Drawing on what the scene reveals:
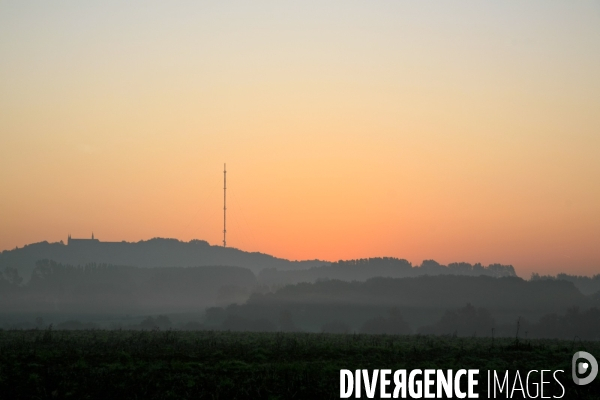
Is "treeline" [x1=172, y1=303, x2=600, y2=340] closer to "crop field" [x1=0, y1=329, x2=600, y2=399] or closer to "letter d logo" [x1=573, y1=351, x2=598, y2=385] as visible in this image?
"crop field" [x1=0, y1=329, x2=600, y2=399]

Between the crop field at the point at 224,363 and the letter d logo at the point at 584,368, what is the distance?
1.01ft

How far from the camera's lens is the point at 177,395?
2744 cm

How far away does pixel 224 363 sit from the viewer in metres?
31.3

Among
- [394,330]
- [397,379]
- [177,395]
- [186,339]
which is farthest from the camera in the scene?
[394,330]

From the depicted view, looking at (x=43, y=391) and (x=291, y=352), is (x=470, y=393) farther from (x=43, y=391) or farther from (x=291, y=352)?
(x=43, y=391)

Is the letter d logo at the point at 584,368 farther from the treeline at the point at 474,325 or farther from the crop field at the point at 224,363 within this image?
the treeline at the point at 474,325

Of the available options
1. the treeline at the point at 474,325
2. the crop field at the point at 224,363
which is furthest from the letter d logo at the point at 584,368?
the treeline at the point at 474,325

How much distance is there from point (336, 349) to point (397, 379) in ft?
22.4

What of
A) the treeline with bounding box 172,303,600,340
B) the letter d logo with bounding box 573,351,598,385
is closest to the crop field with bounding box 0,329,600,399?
the letter d logo with bounding box 573,351,598,385

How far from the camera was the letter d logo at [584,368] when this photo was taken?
29.9 m

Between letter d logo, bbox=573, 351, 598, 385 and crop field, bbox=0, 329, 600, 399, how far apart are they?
31 centimetres

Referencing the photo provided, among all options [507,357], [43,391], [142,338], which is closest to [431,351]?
[507,357]

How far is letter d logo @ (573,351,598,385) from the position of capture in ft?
98.1

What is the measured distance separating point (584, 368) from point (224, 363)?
52.9 feet
